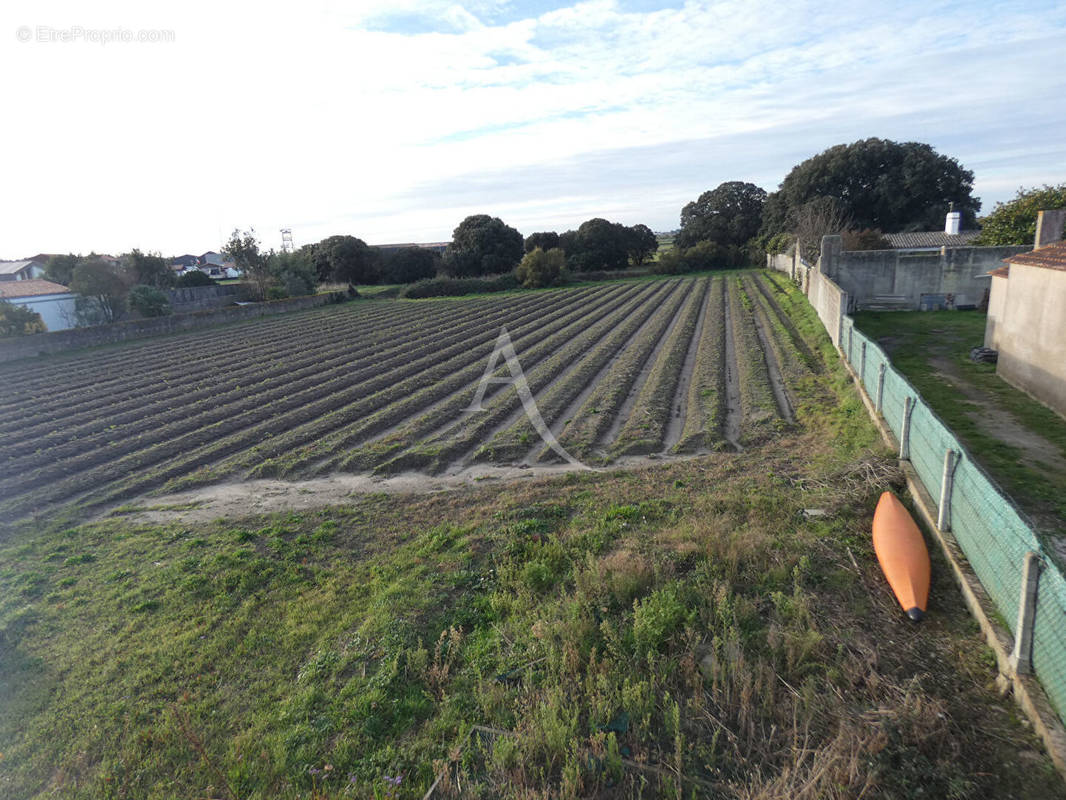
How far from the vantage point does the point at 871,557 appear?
6398mm

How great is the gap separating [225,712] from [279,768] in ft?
3.47

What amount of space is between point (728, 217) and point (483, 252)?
95.2 feet

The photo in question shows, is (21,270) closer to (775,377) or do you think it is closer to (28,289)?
(28,289)

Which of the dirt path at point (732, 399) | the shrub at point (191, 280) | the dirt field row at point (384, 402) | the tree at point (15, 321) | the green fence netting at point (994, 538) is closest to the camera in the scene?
the green fence netting at point (994, 538)

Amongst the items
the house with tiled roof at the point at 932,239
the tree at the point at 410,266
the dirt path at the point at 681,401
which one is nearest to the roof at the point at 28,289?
the tree at the point at 410,266

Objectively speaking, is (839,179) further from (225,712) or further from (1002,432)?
(225,712)

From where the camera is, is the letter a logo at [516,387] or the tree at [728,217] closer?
the letter a logo at [516,387]

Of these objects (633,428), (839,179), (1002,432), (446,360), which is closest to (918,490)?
(1002,432)

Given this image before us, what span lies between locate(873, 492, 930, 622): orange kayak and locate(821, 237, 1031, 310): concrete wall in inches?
831

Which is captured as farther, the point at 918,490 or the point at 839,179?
the point at 839,179

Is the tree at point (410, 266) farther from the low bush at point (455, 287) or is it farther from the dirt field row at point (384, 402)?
the dirt field row at point (384, 402)

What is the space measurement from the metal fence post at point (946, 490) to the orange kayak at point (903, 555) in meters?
0.26

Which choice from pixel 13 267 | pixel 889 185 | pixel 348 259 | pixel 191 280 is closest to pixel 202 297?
pixel 191 280

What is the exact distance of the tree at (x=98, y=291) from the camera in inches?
1452
